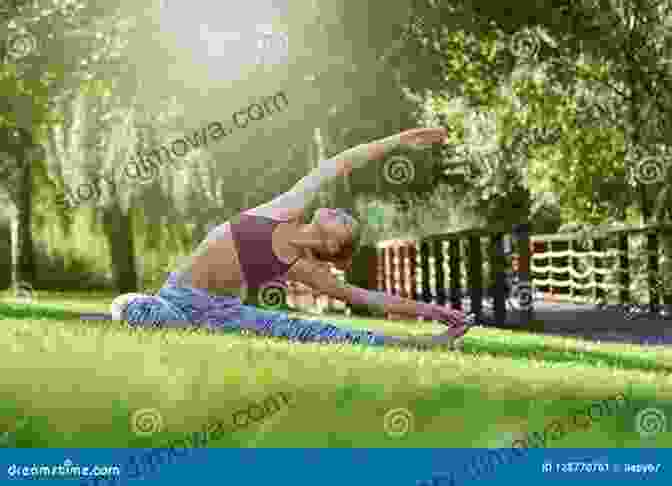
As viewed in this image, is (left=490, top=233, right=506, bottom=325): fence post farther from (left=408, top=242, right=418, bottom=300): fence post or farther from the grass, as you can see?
the grass

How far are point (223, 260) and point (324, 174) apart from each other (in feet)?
3.12

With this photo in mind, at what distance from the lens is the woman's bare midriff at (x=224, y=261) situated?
7891mm

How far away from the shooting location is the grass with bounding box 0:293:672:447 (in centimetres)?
582

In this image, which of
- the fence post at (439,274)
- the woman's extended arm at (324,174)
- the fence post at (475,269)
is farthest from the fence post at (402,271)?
the woman's extended arm at (324,174)

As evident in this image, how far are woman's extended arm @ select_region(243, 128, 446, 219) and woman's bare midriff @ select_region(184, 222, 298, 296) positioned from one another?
5.3 inches

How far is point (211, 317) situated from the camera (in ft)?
27.6

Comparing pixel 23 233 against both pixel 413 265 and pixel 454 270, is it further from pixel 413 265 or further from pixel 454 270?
pixel 454 270

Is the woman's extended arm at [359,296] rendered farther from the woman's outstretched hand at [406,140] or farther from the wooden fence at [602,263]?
the wooden fence at [602,263]

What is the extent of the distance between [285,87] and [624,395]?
13.0 meters

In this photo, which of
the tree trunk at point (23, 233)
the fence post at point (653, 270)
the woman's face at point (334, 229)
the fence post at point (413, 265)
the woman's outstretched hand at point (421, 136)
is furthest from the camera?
the tree trunk at point (23, 233)

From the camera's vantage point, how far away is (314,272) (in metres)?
7.77

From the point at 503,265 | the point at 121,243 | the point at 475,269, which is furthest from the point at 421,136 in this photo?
the point at 121,243

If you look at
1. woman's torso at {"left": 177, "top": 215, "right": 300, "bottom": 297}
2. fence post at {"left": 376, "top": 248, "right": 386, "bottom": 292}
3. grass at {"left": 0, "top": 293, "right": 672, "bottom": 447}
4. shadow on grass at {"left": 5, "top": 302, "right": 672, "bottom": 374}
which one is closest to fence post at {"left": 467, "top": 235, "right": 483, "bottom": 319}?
fence post at {"left": 376, "top": 248, "right": 386, "bottom": 292}

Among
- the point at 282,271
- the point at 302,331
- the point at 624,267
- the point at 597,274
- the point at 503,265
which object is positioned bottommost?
the point at 597,274
